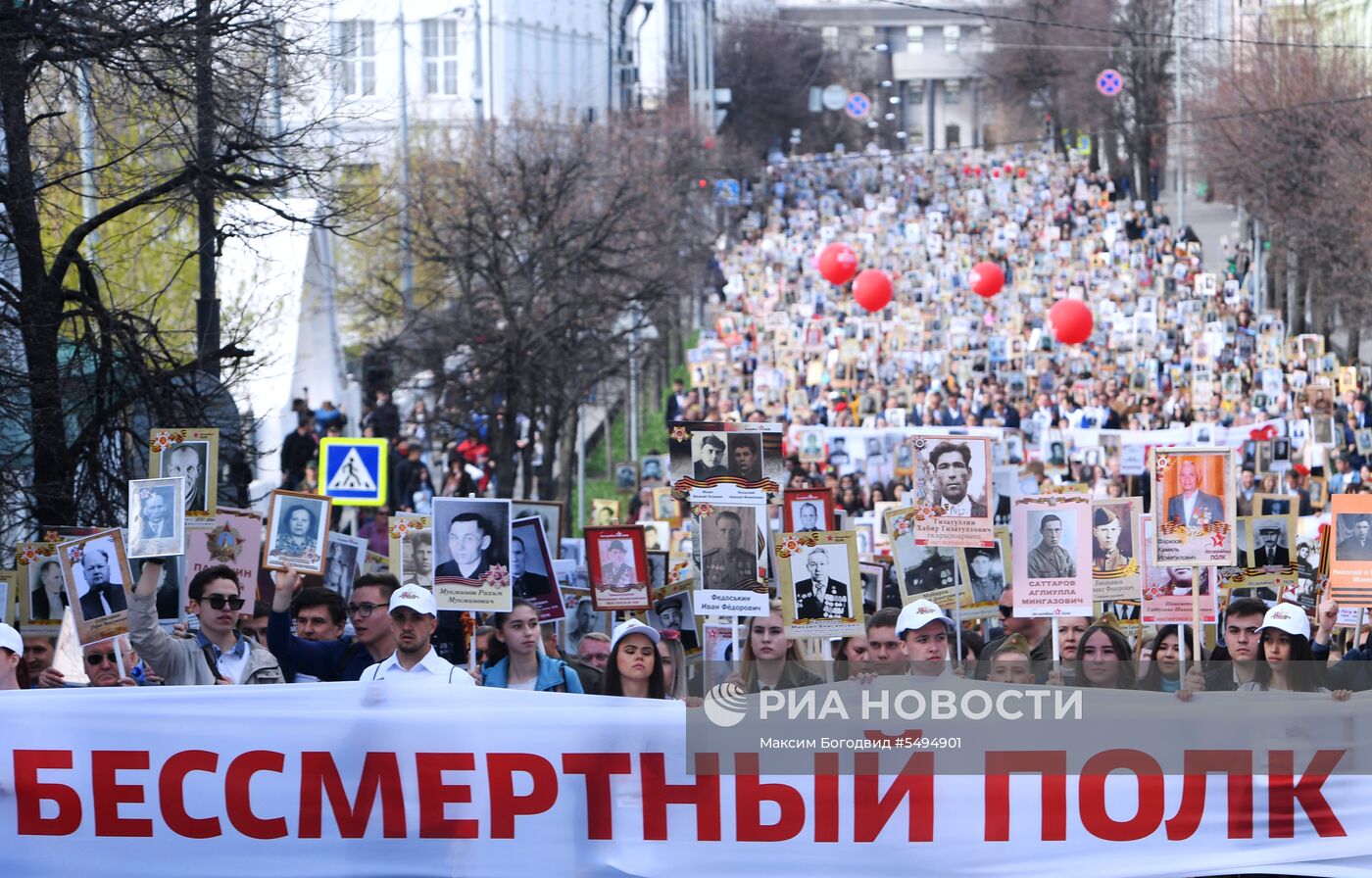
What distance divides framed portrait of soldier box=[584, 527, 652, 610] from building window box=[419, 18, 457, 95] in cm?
5157

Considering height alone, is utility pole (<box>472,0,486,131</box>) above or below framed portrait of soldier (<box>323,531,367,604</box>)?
above

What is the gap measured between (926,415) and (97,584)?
860 inches

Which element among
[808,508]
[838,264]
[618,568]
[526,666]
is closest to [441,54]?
[838,264]

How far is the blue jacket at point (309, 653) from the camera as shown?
9.77 meters

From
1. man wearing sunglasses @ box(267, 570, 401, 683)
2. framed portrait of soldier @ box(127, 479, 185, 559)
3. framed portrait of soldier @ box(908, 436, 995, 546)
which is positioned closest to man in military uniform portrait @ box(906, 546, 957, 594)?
framed portrait of soldier @ box(908, 436, 995, 546)

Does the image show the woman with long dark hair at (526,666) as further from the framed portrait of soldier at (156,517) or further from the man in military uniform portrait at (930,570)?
the man in military uniform portrait at (930,570)

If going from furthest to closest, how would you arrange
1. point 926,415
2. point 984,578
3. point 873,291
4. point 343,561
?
point 873,291
point 926,415
point 984,578
point 343,561

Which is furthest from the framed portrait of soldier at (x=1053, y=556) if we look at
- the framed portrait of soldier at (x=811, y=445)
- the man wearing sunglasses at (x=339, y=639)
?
the framed portrait of soldier at (x=811, y=445)

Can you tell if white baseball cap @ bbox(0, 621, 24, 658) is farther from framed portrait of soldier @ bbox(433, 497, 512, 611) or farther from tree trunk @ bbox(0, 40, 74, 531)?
tree trunk @ bbox(0, 40, 74, 531)

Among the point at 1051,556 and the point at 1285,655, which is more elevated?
the point at 1051,556

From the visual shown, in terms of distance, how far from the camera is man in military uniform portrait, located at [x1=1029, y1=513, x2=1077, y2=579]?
33.8ft

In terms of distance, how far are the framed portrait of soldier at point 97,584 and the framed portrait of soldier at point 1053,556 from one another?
12.9 feet

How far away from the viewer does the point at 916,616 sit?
9.04 m

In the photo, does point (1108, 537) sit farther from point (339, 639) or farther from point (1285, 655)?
point (339, 639)
